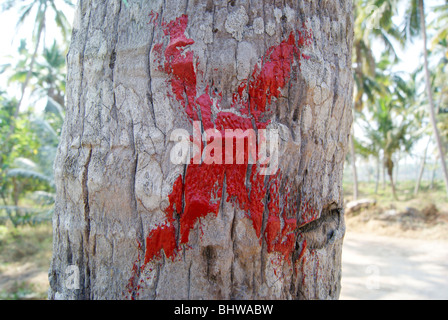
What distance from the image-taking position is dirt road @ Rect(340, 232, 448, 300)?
5.14m

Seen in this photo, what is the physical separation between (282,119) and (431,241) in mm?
9238

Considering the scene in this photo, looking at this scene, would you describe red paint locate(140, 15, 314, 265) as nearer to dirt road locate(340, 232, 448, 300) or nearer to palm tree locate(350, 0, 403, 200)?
dirt road locate(340, 232, 448, 300)

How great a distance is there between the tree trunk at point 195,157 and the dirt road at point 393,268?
4.15 metres

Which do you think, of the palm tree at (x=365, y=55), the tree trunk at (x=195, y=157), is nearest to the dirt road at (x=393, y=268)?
the tree trunk at (x=195, y=157)

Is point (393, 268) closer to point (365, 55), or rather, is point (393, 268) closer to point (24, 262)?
point (24, 262)

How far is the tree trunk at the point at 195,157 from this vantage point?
0.80 metres

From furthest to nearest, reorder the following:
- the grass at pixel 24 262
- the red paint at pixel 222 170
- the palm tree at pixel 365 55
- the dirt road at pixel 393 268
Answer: the palm tree at pixel 365 55 < the grass at pixel 24 262 < the dirt road at pixel 393 268 < the red paint at pixel 222 170

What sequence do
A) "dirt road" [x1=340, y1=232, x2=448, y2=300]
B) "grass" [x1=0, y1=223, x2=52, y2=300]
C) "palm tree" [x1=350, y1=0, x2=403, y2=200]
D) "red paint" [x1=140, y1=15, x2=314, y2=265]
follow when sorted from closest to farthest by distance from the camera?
"red paint" [x1=140, y1=15, x2=314, y2=265]
"dirt road" [x1=340, y1=232, x2=448, y2=300]
"grass" [x1=0, y1=223, x2=52, y2=300]
"palm tree" [x1=350, y1=0, x2=403, y2=200]

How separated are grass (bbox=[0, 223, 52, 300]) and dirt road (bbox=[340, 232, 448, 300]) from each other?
17.2 ft

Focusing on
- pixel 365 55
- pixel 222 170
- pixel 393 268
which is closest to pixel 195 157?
pixel 222 170

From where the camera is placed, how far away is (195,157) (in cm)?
80

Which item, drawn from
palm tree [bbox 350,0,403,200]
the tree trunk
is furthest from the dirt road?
palm tree [bbox 350,0,403,200]

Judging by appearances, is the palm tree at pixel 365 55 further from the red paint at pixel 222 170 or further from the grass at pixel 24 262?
the red paint at pixel 222 170

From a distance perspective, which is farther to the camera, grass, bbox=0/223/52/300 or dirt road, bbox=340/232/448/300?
grass, bbox=0/223/52/300
